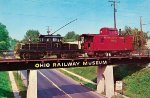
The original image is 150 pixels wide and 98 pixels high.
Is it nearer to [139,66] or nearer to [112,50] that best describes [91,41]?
[112,50]

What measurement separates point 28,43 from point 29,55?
1.90 metres

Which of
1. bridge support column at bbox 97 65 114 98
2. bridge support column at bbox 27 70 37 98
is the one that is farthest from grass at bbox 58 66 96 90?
bridge support column at bbox 27 70 37 98

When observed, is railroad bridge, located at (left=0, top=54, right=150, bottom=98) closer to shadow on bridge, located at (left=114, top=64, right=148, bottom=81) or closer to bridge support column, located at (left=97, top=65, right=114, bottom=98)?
bridge support column, located at (left=97, top=65, right=114, bottom=98)

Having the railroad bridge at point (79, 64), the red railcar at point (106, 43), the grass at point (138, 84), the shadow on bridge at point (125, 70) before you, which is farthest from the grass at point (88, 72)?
the railroad bridge at point (79, 64)

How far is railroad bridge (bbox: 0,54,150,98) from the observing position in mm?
36556

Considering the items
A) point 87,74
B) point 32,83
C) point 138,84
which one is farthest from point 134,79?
point 32,83

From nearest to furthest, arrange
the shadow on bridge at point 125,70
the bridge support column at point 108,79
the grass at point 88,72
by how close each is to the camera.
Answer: the bridge support column at point 108,79
the shadow on bridge at point 125,70
the grass at point 88,72

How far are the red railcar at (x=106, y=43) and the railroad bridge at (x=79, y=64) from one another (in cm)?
373

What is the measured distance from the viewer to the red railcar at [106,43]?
50312mm

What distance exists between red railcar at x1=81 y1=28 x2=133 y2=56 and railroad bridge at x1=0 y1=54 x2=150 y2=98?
12.2 ft

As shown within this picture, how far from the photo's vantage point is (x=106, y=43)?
51000 mm

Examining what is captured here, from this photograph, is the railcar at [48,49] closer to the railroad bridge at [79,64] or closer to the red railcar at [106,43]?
the railroad bridge at [79,64]

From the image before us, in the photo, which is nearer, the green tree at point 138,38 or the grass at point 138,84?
the grass at point 138,84

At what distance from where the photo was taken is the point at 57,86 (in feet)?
189
